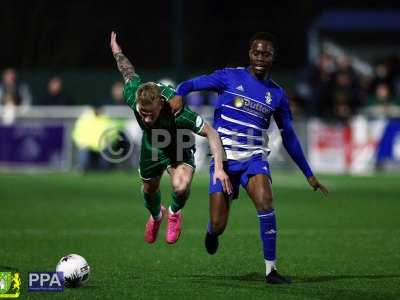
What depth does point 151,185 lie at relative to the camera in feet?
33.7

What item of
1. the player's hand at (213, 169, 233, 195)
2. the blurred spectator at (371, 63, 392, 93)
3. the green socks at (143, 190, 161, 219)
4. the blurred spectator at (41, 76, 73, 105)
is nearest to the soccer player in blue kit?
the player's hand at (213, 169, 233, 195)

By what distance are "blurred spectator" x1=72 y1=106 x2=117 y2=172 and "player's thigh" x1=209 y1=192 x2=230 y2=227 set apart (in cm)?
1416

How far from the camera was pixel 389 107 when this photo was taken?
24797 millimetres

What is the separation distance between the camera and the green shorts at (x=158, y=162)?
32.7ft

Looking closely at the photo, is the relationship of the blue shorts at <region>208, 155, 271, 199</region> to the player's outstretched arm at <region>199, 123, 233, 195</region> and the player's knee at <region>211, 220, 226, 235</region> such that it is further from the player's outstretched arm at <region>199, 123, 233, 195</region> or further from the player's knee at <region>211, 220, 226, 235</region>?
the player's knee at <region>211, 220, 226, 235</region>

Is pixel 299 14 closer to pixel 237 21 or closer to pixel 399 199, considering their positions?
pixel 237 21

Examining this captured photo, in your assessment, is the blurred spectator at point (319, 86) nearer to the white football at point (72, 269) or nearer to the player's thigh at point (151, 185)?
the player's thigh at point (151, 185)

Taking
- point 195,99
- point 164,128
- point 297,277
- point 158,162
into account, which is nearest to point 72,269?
point 164,128

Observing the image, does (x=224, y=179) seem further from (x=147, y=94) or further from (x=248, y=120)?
(x=147, y=94)

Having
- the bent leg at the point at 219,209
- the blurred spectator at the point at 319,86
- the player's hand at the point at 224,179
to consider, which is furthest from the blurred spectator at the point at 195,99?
the player's hand at the point at 224,179

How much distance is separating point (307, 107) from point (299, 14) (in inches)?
194

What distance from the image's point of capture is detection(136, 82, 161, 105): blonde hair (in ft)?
28.8

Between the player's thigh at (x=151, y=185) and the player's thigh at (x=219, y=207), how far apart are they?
122 cm

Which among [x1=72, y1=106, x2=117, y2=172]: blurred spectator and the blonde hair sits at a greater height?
[x1=72, y1=106, x2=117, y2=172]: blurred spectator
